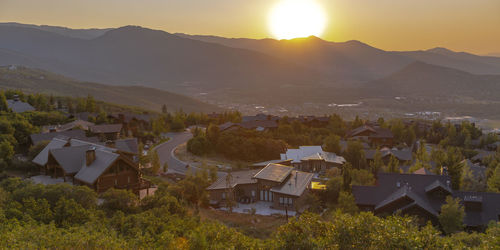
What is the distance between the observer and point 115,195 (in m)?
25.0

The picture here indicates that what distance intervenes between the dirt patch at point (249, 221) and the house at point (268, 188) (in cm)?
354

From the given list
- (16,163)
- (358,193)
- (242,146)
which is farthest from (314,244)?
(242,146)

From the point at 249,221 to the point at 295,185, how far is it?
870 cm

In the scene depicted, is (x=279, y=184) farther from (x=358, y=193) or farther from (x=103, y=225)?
(x=103, y=225)

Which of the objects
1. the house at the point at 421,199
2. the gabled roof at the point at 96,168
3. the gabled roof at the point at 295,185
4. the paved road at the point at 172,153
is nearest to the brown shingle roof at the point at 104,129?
the paved road at the point at 172,153

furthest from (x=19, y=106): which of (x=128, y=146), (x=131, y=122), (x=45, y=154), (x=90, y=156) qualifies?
(x=90, y=156)

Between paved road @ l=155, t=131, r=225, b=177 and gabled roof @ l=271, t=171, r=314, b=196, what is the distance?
1284 cm

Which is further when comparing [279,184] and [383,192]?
[279,184]

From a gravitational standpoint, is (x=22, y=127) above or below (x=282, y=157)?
above

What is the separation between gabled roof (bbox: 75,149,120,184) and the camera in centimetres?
2916

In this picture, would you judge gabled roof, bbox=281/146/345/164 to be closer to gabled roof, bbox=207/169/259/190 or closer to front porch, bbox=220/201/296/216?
gabled roof, bbox=207/169/259/190

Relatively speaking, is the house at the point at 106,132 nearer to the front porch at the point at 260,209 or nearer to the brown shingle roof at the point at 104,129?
the brown shingle roof at the point at 104,129

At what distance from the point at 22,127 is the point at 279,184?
33697 millimetres

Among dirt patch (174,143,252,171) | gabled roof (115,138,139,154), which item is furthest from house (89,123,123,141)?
gabled roof (115,138,139,154)
